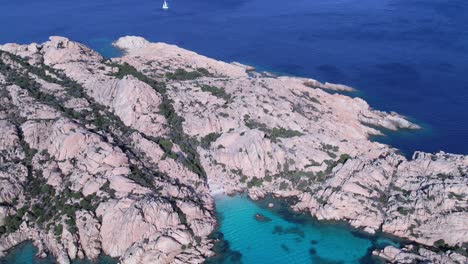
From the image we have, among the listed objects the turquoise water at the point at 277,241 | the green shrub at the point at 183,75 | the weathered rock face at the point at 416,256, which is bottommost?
the turquoise water at the point at 277,241

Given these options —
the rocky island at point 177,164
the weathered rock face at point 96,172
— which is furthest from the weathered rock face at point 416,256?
the weathered rock face at point 96,172

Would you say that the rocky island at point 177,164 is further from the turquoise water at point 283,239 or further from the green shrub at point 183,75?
the turquoise water at point 283,239

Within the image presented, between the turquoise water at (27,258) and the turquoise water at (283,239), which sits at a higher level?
the turquoise water at (283,239)

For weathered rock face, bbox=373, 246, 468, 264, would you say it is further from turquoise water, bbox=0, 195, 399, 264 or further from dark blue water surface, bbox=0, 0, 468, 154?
dark blue water surface, bbox=0, 0, 468, 154

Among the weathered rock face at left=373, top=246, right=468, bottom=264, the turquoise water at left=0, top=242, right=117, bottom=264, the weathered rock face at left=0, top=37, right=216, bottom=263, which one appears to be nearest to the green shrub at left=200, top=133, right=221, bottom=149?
the weathered rock face at left=0, top=37, right=216, bottom=263

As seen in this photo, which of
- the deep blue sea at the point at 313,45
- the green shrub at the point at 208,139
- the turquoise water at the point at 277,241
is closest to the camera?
the turquoise water at the point at 277,241
